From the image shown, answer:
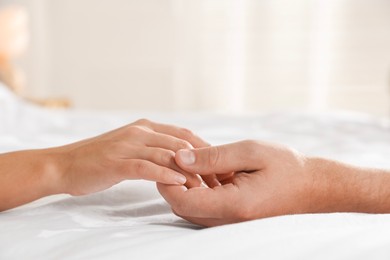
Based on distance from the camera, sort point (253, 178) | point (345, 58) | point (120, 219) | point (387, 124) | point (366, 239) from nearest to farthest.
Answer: point (366, 239) < point (253, 178) < point (120, 219) < point (387, 124) < point (345, 58)

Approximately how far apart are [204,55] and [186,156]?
147 inches

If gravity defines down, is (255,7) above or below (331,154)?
above

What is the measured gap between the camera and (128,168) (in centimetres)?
84

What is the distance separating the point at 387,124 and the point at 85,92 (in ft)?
9.70

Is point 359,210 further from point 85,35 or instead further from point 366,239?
point 85,35

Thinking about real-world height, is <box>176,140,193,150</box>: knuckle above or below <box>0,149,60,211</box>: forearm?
above

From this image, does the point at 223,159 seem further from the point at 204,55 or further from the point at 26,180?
the point at 204,55

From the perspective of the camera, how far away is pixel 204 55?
4539 millimetres

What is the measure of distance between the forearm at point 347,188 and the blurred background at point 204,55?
3.59m

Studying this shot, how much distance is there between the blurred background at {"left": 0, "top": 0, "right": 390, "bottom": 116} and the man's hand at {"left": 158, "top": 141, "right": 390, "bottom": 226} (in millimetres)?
3644

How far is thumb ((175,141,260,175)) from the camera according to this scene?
0.80m

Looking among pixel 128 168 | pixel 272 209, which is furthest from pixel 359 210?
pixel 128 168

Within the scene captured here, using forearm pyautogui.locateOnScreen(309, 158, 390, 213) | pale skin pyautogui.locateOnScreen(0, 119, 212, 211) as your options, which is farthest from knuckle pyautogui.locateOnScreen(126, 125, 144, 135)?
forearm pyautogui.locateOnScreen(309, 158, 390, 213)

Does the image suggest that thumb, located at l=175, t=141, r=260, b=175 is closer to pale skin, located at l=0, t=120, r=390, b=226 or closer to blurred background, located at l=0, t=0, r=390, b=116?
pale skin, located at l=0, t=120, r=390, b=226
